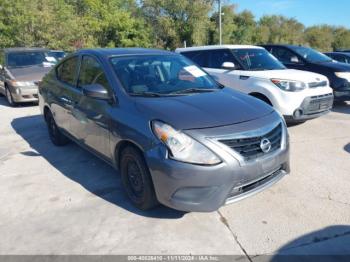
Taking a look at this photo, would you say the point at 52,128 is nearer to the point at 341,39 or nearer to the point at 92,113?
the point at 92,113

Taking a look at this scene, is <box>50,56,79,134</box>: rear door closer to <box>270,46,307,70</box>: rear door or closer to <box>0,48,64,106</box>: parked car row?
<box>0,48,64,106</box>: parked car row

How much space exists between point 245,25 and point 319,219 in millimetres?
51716

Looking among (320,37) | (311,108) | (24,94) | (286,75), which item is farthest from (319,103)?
(320,37)

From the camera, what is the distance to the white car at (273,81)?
232 inches

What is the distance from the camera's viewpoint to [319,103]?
607cm

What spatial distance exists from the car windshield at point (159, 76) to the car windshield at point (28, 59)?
7247 millimetres

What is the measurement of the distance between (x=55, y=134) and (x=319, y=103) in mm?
4718

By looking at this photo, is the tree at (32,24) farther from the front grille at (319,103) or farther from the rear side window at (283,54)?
the front grille at (319,103)

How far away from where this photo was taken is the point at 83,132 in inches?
171

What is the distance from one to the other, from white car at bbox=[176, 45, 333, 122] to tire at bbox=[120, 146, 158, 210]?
342 cm

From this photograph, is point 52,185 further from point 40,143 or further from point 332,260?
point 332,260

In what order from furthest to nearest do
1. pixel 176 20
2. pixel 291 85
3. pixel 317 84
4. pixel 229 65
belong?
pixel 176 20
pixel 229 65
pixel 317 84
pixel 291 85

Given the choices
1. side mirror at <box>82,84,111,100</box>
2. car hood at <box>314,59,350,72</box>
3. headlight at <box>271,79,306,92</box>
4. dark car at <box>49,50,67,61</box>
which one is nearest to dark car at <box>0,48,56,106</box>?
dark car at <box>49,50,67,61</box>

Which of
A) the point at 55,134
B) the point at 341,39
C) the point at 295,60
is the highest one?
the point at 295,60
